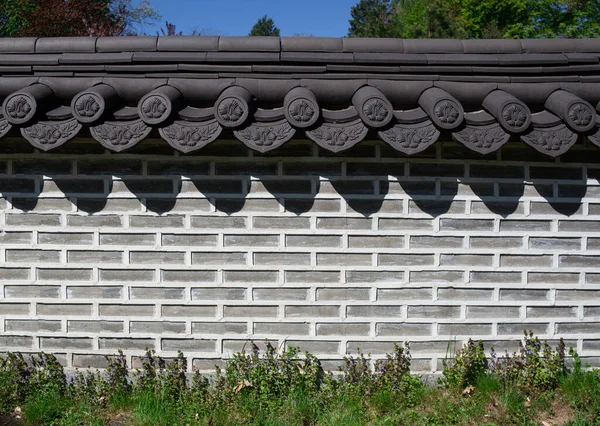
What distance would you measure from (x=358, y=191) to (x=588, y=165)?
1884 millimetres

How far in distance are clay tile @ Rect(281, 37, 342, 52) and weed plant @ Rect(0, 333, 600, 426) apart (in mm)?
2310

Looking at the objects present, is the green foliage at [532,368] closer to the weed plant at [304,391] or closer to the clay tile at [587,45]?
the weed plant at [304,391]

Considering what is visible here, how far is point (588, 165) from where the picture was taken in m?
4.18

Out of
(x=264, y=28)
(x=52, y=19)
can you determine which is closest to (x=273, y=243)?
(x=52, y=19)

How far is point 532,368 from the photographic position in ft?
13.5

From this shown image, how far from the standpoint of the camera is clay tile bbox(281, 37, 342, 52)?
151 inches

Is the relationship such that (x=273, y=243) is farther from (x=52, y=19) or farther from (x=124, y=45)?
(x=52, y=19)

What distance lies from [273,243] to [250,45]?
152 centimetres

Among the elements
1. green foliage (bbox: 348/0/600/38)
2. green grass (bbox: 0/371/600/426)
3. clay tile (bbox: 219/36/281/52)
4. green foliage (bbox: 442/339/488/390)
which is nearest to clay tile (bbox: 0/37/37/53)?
clay tile (bbox: 219/36/281/52)

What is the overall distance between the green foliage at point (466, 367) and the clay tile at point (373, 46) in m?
2.38

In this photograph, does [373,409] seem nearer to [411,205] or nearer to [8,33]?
[411,205]

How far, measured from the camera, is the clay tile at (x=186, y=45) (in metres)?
3.81

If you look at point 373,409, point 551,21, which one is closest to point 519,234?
point 373,409

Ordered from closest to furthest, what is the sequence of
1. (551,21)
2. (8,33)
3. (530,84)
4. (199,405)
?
(530,84) → (199,405) → (8,33) → (551,21)
